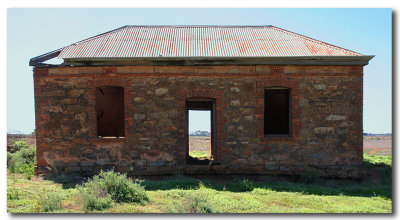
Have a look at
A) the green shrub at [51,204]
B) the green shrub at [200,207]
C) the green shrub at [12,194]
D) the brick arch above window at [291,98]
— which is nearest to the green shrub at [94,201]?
the green shrub at [51,204]

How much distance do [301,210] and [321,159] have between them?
380 centimetres

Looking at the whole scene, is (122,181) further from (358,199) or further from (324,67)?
(324,67)

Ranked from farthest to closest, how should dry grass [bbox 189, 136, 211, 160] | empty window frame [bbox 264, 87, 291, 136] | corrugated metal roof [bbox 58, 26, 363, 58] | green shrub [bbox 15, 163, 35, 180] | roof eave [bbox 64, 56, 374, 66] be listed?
1. empty window frame [bbox 264, 87, 291, 136]
2. dry grass [bbox 189, 136, 211, 160]
3. green shrub [bbox 15, 163, 35, 180]
4. corrugated metal roof [bbox 58, 26, 363, 58]
5. roof eave [bbox 64, 56, 374, 66]

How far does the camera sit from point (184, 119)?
963cm

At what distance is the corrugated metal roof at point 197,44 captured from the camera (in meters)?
9.74

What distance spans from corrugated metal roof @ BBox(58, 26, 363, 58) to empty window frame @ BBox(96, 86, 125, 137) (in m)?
2.83

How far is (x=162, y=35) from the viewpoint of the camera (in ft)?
36.0

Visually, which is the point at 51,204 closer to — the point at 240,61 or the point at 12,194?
the point at 12,194

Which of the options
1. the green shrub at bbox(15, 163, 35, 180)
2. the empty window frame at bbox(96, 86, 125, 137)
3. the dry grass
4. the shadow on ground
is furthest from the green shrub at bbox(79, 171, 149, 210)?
the empty window frame at bbox(96, 86, 125, 137)

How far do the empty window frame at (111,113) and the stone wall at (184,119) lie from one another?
3521mm

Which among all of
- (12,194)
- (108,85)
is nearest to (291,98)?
(108,85)

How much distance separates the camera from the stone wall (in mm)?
9641

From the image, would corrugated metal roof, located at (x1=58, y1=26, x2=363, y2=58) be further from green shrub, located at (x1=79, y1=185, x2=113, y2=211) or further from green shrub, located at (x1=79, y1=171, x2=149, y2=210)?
green shrub, located at (x1=79, y1=185, x2=113, y2=211)

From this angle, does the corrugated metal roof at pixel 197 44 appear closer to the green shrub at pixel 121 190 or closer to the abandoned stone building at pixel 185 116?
the abandoned stone building at pixel 185 116
